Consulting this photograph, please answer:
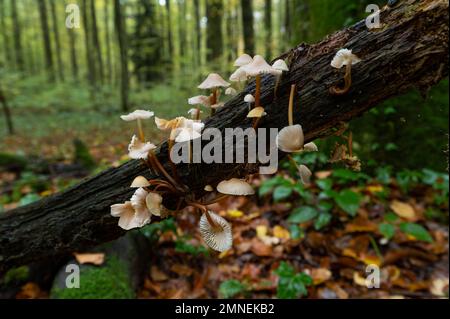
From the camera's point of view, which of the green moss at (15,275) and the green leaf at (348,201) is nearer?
the green moss at (15,275)

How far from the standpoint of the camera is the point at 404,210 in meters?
3.50

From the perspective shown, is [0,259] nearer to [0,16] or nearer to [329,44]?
[329,44]

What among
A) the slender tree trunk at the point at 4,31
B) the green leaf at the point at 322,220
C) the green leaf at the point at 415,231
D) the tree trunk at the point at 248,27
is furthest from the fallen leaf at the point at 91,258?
the slender tree trunk at the point at 4,31

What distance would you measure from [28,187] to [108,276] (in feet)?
8.74

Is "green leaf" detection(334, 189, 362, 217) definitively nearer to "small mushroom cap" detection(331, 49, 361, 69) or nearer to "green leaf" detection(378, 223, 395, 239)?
"green leaf" detection(378, 223, 395, 239)

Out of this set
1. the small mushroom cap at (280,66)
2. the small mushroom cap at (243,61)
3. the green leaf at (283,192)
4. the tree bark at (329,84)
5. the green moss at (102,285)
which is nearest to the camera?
the tree bark at (329,84)

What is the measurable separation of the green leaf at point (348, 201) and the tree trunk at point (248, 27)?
3.94m

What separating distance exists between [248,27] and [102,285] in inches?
218

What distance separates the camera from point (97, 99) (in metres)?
16.1

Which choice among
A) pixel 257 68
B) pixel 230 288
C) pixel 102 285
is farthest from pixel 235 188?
pixel 102 285

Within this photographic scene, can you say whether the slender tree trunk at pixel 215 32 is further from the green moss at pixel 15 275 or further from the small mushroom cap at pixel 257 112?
the small mushroom cap at pixel 257 112

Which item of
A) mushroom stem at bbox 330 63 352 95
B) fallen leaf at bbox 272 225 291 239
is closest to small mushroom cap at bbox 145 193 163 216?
mushroom stem at bbox 330 63 352 95

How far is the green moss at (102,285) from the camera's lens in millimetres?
2611
